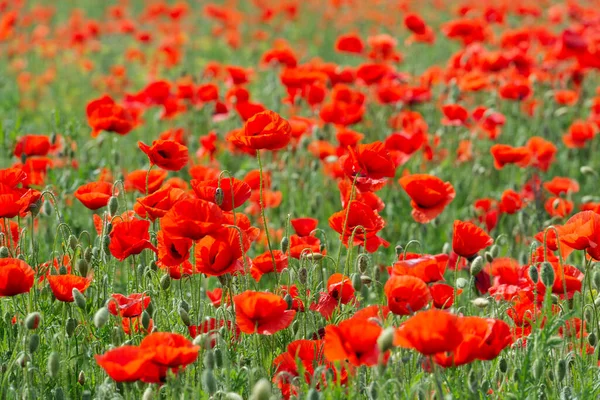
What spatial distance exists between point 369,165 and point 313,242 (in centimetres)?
42

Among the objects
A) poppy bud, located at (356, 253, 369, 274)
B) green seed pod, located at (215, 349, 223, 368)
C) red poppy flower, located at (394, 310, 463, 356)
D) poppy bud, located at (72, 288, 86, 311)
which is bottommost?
green seed pod, located at (215, 349, 223, 368)

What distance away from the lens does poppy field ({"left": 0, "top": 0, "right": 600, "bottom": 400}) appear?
2.36 meters

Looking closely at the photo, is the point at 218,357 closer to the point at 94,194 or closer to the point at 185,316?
the point at 185,316

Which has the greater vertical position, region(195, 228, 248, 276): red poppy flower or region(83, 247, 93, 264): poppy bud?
region(195, 228, 248, 276): red poppy flower

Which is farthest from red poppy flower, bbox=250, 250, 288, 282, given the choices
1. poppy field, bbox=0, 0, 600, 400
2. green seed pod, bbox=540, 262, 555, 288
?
green seed pod, bbox=540, 262, 555, 288

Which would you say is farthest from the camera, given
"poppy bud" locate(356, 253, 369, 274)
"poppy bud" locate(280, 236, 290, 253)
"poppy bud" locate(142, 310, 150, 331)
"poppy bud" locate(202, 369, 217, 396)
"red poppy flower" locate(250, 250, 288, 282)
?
"poppy bud" locate(280, 236, 290, 253)

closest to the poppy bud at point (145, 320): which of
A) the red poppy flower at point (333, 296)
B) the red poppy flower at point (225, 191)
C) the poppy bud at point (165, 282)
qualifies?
the poppy bud at point (165, 282)

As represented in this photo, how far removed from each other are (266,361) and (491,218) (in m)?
1.90

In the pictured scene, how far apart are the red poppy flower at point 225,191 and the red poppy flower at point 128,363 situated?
808 millimetres

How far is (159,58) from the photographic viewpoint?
31.7 feet

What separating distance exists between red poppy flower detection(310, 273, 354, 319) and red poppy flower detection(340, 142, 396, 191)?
12.8 inches

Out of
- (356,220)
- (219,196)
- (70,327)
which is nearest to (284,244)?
(356,220)

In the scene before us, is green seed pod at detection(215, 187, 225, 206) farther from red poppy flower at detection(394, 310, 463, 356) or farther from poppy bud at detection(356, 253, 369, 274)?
red poppy flower at detection(394, 310, 463, 356)

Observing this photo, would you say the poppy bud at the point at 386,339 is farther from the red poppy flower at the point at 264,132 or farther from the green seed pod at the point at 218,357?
the red poppy flower at the point at 264,132
